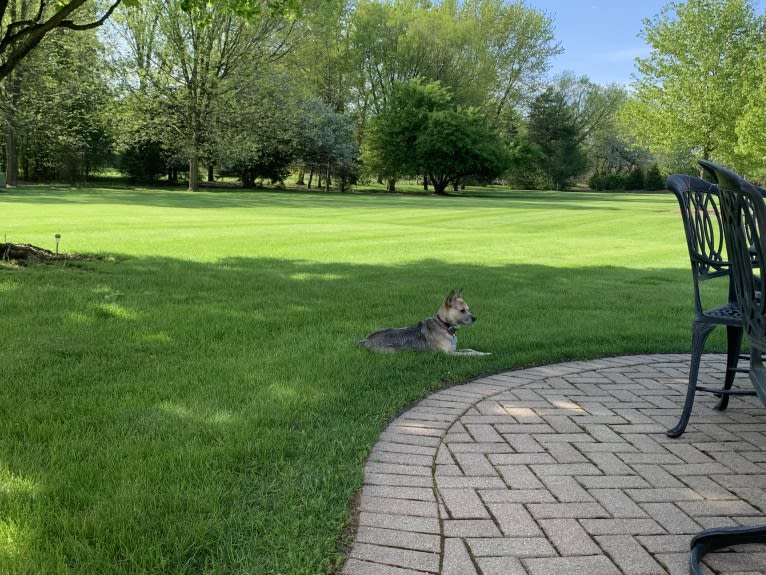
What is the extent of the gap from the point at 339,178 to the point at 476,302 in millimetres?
43261

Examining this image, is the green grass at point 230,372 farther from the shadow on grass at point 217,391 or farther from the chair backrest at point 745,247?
the chair backrest at point 745,247

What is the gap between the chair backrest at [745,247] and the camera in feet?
6.88

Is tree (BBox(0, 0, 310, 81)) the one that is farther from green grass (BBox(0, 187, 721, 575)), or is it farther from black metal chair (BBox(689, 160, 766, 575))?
black metal chair (BBox(689, 160, 766, 575))

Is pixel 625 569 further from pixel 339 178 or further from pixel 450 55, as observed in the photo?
pixel 450 55

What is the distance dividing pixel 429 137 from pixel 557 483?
150 feet

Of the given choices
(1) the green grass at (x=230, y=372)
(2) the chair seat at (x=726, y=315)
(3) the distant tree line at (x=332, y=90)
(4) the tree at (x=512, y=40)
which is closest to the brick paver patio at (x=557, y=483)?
(1) the green grass at (x=230, y=372)

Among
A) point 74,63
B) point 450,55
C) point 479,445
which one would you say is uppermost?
point 450,55

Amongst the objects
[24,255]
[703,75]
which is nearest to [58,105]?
[24,255]

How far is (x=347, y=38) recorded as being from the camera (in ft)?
168

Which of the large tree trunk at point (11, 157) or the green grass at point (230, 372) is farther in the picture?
the large tree trunk at point (11, 157)

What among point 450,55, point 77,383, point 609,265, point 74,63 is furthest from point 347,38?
point 77,383

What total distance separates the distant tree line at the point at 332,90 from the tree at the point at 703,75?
0.24ft

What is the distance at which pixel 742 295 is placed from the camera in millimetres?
2393

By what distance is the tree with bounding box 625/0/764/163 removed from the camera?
1237 inches
